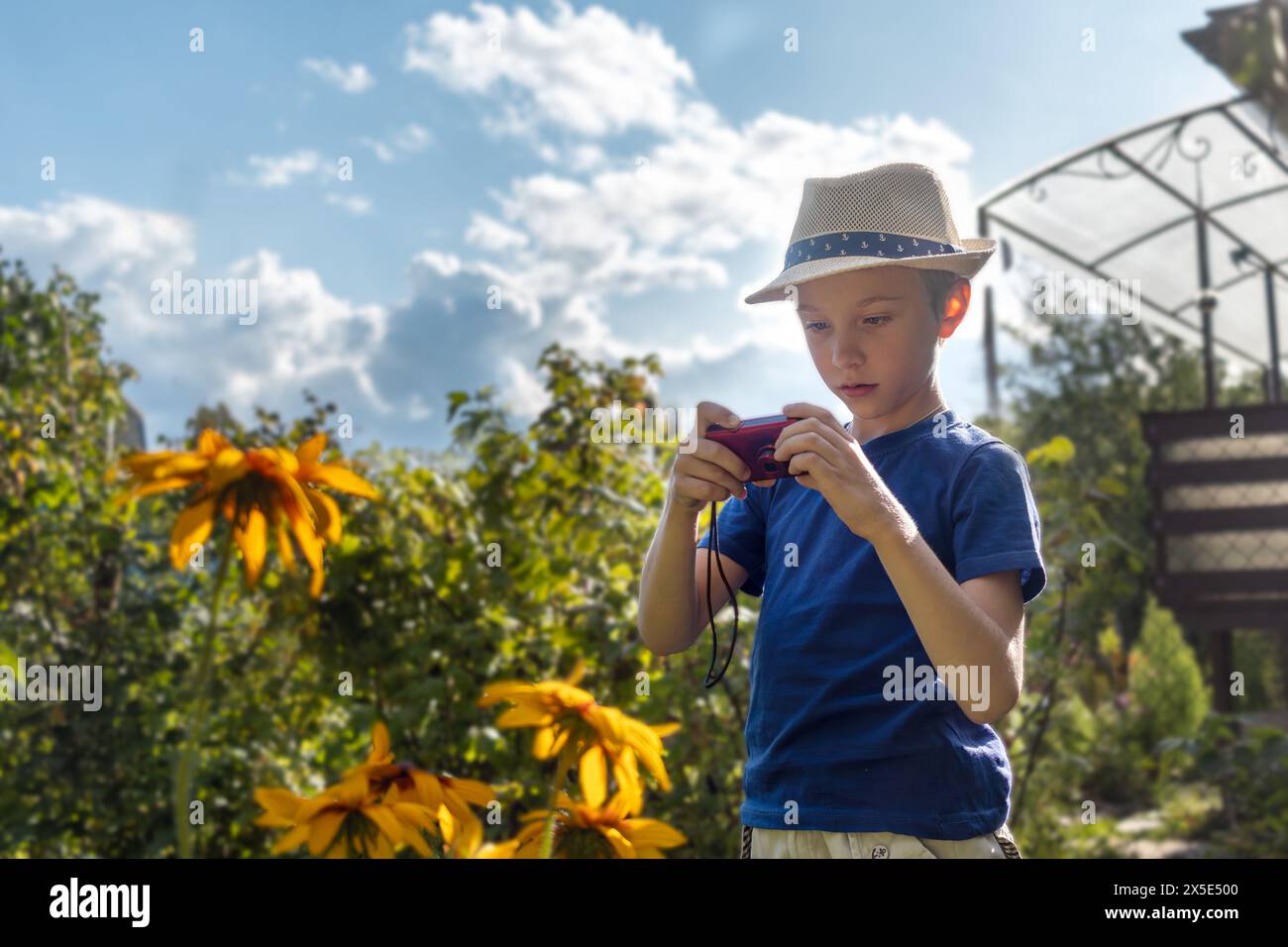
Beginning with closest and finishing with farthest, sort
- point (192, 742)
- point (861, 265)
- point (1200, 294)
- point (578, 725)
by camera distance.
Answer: point (192, 742), point (578, 725), point (861, 265), point (1200, 294)

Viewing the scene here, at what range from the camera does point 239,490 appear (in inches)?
23.5

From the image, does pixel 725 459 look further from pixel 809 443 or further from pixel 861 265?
pixel 861 265

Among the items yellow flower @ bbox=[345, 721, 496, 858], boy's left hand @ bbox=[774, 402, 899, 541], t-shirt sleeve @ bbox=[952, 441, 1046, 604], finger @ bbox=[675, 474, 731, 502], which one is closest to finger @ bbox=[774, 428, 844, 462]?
boy's left hand @ bbox=[774, 402, 899, 541]

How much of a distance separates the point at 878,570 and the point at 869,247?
1.20 feet

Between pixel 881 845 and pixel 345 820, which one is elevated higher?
pixel 345 820

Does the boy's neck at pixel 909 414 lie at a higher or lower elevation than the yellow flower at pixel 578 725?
higher

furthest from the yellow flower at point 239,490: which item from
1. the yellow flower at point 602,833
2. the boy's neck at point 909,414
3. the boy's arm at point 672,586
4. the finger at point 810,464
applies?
the boy's neck at point 909,414

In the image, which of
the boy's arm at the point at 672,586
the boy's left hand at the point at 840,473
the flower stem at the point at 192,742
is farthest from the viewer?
the boy's arm at the point at 672,586

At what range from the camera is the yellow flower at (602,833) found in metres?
0.77
